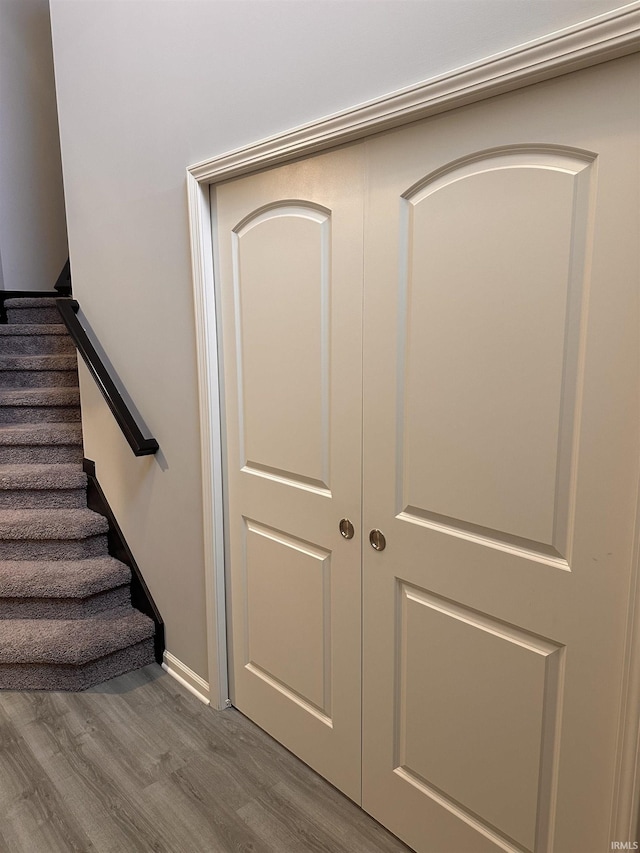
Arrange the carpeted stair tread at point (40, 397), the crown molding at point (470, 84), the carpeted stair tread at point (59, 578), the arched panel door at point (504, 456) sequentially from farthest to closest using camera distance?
the carpeted stair tread at point (40, 397) → the carpeted stair tread at point (59, 578) → the arched panel door at point (504, 456) → the crown molding at point (470, 84)

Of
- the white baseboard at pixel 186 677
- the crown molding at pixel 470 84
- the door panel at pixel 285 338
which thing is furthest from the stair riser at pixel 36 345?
the crown molding at pixel 470 84

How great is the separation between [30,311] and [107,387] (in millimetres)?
2023

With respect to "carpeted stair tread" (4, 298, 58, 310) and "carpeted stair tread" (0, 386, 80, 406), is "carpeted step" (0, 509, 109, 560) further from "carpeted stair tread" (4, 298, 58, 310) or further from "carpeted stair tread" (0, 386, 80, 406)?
"carpeted stair tread" (4, 298, 58, 310)

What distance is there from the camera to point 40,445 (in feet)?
9.83

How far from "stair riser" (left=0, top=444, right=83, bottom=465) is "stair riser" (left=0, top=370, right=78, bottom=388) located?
581 mm

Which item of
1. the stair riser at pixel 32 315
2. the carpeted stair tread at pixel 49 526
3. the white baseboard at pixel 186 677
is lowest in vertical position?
the white baseboard at pixel 186 677

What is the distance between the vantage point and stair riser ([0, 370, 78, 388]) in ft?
11.4

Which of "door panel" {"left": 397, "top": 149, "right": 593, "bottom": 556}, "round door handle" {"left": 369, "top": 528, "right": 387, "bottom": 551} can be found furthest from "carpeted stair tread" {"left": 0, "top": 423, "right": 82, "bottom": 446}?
"door panel" {"left": 397, "top": 149, "right": 593, "bottom": 556}

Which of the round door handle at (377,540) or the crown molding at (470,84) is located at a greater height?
the crown molding at (470,84)

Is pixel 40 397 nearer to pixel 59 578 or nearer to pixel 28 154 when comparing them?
pixel 59 578

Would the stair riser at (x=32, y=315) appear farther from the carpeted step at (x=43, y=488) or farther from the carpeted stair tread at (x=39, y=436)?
the carpeted step at (x=43, y=488)

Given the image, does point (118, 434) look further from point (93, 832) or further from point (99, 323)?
point (93, 832)

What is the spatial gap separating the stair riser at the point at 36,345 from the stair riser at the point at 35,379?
18 cm

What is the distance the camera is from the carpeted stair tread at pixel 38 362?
3430mm
